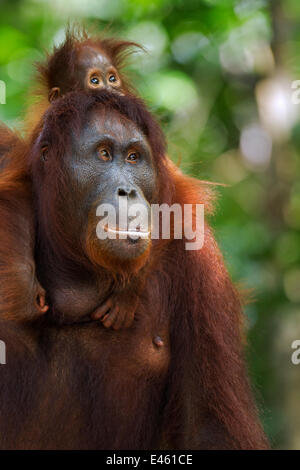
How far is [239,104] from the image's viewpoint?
889 cm

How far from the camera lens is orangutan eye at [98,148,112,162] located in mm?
3832

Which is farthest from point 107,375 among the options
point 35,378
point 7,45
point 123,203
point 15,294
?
point 7,45

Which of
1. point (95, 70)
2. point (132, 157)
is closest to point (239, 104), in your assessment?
point (95, 70)

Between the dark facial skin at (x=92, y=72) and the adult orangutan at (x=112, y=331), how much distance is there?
4.73ft

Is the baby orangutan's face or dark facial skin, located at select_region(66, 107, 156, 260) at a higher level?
the baby orangutan's face

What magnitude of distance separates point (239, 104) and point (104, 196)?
5.45 metres

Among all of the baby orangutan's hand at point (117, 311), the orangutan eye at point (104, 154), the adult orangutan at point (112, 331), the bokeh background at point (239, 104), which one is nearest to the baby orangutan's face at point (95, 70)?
the bokeh background at point (239, 104)

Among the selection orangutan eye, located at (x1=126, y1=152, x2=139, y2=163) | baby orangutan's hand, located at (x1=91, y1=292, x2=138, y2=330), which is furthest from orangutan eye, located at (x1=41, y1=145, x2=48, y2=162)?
baby orangutan's hand, located at (x1=91, y1=292, x2=138, y2=330)

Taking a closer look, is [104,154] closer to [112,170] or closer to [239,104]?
[112,170]

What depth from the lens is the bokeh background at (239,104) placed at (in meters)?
7.29

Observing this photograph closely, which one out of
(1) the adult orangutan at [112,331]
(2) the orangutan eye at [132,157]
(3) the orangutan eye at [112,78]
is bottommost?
(1) the adult orangutan at [112,331]

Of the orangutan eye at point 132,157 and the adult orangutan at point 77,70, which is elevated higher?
the adult orangutan at point 77,70

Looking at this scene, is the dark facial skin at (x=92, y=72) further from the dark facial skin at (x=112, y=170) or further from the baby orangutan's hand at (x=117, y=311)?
the baby orangutan's hand at (x=117, y=311)

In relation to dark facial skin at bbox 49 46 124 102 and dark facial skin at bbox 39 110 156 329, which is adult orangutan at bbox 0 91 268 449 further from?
dark facial skin at bbox 49 46 124 102
